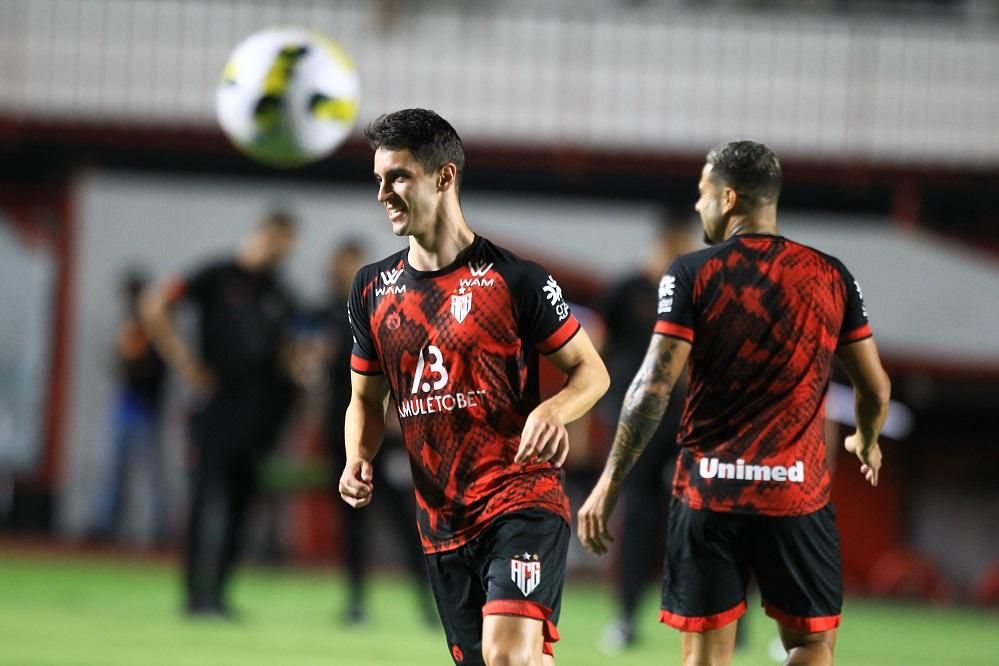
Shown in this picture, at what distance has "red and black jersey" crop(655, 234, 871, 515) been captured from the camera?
501 centimetres

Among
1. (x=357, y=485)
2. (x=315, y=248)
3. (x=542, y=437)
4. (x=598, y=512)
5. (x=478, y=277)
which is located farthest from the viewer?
(x=315, y=248)

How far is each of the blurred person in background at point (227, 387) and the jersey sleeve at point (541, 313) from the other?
196 inches

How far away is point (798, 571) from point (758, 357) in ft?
2.37

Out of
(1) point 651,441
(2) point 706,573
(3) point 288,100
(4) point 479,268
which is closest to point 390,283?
(4) point 479,268

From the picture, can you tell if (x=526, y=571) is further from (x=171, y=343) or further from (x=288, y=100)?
(x=171, y=343)

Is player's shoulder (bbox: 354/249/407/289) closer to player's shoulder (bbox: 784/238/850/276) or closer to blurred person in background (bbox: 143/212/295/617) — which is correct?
player's shoulder (bbox: 784/238/850/276)

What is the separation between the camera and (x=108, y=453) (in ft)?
50.2

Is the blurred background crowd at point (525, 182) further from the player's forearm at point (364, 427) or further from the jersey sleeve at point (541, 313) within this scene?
the jersey sleeve at point (541, 313)

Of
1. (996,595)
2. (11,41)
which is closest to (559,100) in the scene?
(11,41)

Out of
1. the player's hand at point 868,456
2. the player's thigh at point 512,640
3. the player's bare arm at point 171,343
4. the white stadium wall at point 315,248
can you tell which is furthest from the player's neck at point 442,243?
the white stadium wall at point 315,248

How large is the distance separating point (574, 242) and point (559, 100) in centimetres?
145

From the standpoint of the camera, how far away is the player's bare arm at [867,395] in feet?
17.0

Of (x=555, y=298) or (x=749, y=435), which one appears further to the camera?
(x=749, y=435)

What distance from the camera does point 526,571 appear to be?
14.8 ft
